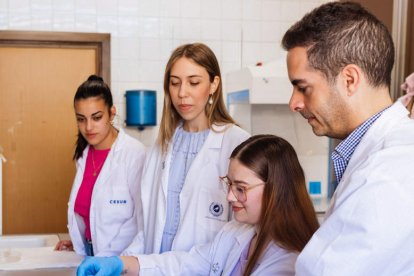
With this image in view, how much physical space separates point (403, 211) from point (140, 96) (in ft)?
8.88

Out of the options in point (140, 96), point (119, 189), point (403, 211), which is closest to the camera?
point (403, 211)

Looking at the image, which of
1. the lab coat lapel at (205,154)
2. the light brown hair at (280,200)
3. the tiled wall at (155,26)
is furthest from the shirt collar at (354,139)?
→ the tiled wall at (155,26)

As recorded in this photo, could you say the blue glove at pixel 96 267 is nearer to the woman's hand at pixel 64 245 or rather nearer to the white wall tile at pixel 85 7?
the woman's hand at pixel 64 245

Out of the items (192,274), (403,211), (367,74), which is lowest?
(192,274)

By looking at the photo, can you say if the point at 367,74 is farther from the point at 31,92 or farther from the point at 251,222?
the point at 31,92

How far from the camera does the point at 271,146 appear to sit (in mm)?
1250

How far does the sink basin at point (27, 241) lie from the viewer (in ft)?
6.43

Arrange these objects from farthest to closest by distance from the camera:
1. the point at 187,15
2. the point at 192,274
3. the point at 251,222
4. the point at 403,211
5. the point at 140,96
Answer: the point at 187,15 → the point at 140,96 → the point at 192,274 → the point at 251,222 → the point at 403,211

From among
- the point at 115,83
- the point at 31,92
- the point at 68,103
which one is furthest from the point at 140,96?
the point at 31,92

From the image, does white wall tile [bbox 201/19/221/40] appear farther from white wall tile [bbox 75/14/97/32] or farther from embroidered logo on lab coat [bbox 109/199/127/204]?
embroidered logo on lab coat [bbox 109/199/127/204]

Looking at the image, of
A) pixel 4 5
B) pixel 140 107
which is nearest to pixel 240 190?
pixel 140 107

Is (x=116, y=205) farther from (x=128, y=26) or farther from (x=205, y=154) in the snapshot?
(x=128, y=26)

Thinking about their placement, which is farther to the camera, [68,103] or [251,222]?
[68,103]

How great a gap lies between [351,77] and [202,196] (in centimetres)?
77
